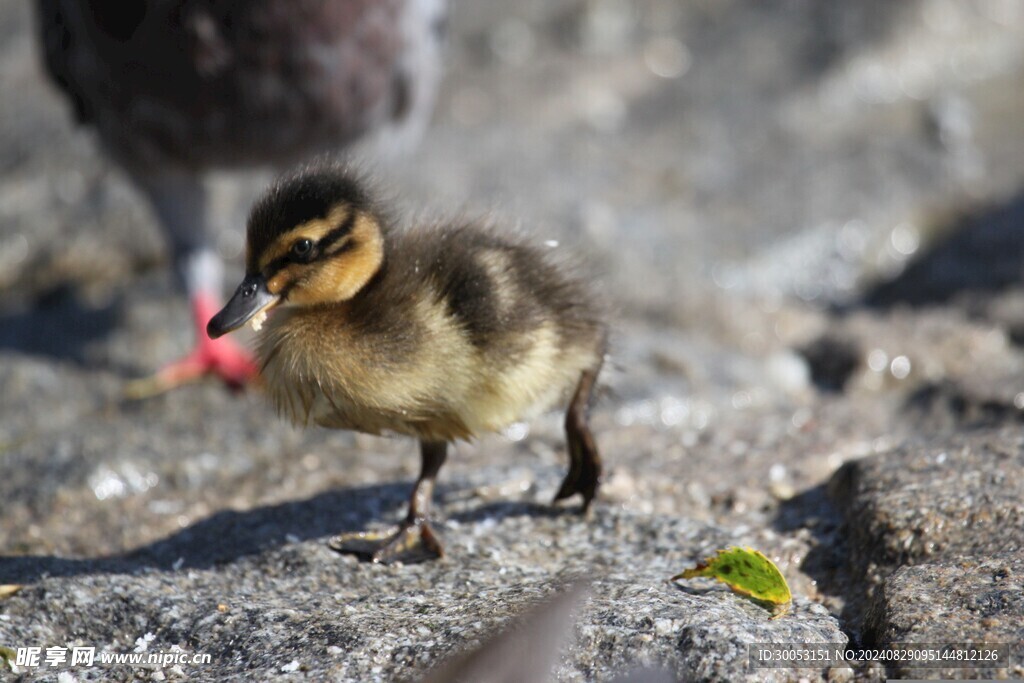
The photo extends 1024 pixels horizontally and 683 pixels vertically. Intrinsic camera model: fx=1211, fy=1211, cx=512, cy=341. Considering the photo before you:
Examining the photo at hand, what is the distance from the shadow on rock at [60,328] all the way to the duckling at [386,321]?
9.04ft

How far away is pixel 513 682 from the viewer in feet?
7.95

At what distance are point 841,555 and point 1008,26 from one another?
6.25 meters

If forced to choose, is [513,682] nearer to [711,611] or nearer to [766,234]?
[711,611]

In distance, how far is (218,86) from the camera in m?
4.70

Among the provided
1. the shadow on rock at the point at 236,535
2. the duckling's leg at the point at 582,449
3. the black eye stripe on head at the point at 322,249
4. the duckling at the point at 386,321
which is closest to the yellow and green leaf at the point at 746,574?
the duckling's leg at the point at 582,449

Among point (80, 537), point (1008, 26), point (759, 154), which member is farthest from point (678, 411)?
point (1008, 26)

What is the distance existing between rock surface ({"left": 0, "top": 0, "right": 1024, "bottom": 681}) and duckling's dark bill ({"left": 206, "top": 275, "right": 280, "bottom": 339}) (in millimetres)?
662

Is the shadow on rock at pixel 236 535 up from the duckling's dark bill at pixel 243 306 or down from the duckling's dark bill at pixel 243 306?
down

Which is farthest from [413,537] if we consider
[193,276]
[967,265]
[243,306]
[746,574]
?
[967,265]

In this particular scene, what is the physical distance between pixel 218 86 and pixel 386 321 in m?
2.06

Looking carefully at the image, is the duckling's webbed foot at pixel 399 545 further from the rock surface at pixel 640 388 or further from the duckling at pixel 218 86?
the duckling at pixel 218 86

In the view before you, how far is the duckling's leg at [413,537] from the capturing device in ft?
10.5

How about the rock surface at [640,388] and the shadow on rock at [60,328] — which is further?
the shadow on rock at [60,328]

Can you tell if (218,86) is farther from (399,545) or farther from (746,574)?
(746,574)
